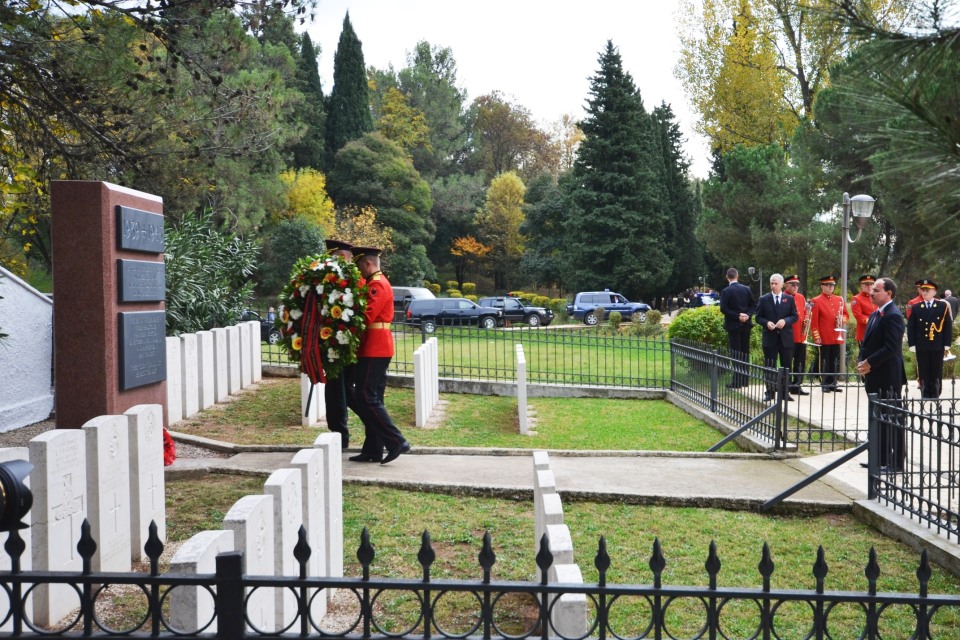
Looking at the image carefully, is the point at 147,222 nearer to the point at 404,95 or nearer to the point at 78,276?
the point at 78,276

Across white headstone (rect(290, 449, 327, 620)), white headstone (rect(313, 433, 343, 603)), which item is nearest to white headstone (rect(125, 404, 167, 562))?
white headstone (rect(313, 433, 343, 603))

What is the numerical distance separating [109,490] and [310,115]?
48.4m

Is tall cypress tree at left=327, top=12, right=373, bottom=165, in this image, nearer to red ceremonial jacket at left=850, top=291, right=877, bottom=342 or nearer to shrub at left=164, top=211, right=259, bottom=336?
shrub at left=164, top=211, right=259, bottom=336

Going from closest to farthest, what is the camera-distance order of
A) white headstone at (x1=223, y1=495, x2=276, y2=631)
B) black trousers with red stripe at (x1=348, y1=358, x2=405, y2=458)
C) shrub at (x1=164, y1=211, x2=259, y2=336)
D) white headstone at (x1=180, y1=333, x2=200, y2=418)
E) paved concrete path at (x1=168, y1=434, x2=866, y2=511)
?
white headstone at (x1=223, y1=495, x2=276, y2=631), paved concrete path at (x1=168, y1=434, x2=866, y2=511), black trousers with red stripe at (x1=348, y1=358, x2=405, y2=458), white headstone at (x1=180, y1=333, x2=200, y2=418), shrub at (x1=164, y1=211, x2=259, y2=336)

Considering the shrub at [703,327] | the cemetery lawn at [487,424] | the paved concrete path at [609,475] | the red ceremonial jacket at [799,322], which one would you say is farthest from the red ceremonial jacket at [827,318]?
the paved concrete path at [609,475]

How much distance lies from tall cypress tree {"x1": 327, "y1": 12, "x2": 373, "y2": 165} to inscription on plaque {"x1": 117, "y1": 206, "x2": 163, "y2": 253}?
44.6 metres

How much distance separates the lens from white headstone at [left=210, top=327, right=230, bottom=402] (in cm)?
1285

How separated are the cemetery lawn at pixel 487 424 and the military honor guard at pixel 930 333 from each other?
3.26 m

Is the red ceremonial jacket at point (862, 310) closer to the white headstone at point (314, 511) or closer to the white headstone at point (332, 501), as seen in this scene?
the white headstone at point (332, 501)

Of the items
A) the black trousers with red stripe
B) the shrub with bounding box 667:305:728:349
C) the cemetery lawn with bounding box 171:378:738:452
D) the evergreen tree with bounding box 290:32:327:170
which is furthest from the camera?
the evergreen tree with bounding box 290:32:327:170

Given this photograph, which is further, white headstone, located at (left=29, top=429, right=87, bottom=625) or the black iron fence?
white headstone, located at (left=29, top=429, right=87, bottom=625)

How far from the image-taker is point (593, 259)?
4653 centimetres

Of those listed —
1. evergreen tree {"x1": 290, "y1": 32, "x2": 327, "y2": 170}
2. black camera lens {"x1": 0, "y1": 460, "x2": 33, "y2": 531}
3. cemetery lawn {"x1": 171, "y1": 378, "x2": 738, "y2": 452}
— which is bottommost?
cemetery lawn {"x1": 171, "y1": 378, "x2": 738, "y2": 452}

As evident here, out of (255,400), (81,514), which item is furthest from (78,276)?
(255,400)
